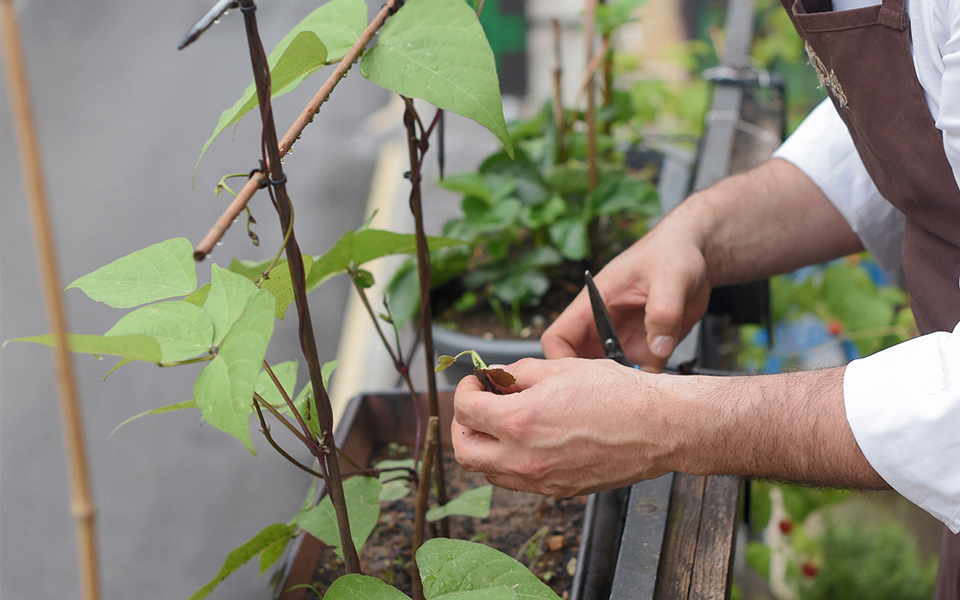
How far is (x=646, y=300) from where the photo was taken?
24.7 inches

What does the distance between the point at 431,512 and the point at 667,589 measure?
193 millimetres

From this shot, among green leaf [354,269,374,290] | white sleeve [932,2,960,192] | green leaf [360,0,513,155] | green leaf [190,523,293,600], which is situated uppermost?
green leaf [360,0,513,155]

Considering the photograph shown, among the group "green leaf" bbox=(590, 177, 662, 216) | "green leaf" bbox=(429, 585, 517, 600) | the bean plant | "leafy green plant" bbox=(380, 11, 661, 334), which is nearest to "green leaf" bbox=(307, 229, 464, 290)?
the bean plant

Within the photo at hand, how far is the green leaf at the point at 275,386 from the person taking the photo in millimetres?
434

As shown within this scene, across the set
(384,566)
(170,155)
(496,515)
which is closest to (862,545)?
(496,515)

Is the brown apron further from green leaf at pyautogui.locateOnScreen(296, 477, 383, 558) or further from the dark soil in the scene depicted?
green leaf at pyautogui.locateOnScreen(296, 477, 383, 558)

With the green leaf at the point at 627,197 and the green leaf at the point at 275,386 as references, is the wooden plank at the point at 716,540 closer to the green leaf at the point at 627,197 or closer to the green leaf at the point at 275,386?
the green leaf at the point at 275,386

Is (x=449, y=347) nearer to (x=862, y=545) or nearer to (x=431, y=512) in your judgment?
(x=431, y=512)

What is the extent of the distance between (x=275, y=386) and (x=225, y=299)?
0.41 ft

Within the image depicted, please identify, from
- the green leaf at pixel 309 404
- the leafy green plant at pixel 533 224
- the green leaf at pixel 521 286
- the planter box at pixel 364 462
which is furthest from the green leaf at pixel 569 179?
the green leaf at pixel 309 404

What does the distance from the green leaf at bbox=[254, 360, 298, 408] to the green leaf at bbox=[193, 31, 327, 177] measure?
0.14 meters

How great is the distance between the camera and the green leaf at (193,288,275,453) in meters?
0.28

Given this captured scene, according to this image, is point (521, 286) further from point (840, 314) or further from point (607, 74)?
point (840, 314)

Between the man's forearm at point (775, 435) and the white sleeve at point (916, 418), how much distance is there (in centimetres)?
1
